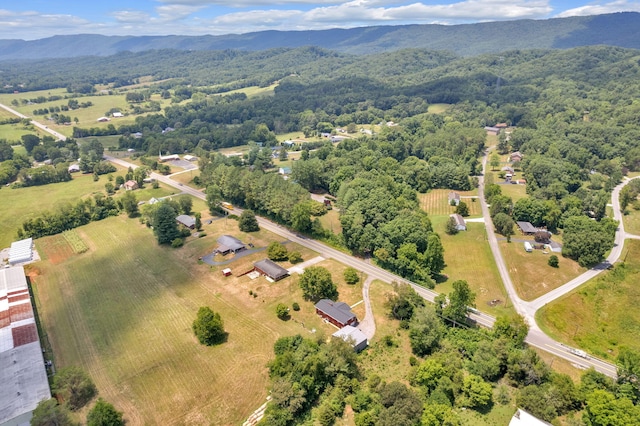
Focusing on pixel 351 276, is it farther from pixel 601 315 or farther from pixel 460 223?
pixel 601 315

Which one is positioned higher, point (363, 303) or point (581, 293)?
point (363, 303)

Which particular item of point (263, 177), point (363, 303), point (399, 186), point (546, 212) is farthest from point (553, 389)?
point (263, 177)

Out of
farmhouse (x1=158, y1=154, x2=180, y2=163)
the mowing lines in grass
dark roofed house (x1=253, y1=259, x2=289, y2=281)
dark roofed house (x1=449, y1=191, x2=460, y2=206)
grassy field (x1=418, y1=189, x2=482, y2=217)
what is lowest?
grassy field (x1=418, y1=189, x2=482, y2=217)

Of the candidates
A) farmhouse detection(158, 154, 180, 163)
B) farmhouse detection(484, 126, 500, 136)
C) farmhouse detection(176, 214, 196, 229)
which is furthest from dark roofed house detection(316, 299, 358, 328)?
farmhouse detection(484, 126, 500, 136)

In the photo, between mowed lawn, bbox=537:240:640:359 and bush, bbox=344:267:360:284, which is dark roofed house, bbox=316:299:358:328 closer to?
bush, bbox=344:267:360:284

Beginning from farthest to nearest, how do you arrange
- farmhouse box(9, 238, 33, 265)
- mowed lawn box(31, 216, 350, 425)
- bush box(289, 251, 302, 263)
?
farmhouse box(9, 238, 33, 265) → bush box(289, 251, 302, 263) → mowed lawn box(31, 216, 350, 425)

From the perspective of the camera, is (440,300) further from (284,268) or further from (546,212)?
(546,212)

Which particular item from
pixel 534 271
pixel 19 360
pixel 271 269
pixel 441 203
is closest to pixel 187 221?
pixel 271 269
